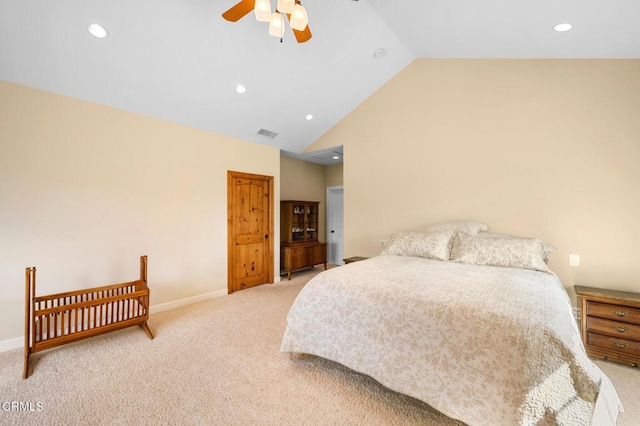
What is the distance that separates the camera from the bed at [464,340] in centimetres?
124

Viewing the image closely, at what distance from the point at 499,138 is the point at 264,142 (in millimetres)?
3406

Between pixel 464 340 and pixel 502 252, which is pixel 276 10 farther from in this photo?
pixel 502 252

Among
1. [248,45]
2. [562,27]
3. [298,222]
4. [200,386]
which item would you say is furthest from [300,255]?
[562,27]

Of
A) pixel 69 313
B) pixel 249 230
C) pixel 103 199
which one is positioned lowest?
pixel 69 313

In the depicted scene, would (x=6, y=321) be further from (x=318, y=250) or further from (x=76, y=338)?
(x=318, y=250)

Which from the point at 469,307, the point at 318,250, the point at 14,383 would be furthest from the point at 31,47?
the point at 318,250

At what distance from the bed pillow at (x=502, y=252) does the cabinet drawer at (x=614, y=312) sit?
1.37 feet

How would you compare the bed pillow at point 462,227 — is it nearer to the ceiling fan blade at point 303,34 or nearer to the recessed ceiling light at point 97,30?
the ceiling fan blade at point 303,34

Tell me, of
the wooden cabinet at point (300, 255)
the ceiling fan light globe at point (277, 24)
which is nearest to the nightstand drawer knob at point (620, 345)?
the ceiling fan light globe at point (277, 24)

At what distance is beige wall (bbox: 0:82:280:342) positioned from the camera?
8.21 ft

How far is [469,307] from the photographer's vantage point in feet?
5.16

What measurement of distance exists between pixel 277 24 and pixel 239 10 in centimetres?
26

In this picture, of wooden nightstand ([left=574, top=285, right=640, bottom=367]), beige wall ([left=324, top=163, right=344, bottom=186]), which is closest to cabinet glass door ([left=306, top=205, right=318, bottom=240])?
beige wall ([left=324, top=163, right=344, bottom=186])

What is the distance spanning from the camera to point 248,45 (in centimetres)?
282
